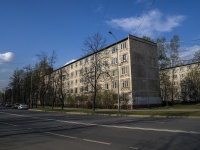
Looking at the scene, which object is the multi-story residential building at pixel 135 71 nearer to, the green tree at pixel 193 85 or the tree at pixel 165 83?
the tree at pixel 165 83

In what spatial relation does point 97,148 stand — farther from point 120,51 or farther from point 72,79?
point 72,79

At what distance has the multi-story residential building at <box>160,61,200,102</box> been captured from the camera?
5697cm

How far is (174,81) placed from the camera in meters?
80.5

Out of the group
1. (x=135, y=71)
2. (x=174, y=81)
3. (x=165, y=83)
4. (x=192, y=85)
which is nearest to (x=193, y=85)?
(x=192, y=85)

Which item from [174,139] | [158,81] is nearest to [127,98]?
[158,81]

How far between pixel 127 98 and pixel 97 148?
40.8 meters

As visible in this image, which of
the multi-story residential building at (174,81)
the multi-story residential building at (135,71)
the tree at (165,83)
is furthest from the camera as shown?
the multi-story residential building at (174,81)

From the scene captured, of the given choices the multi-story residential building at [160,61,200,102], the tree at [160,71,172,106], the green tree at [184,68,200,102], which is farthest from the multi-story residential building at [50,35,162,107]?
the green tree at [184,68,200,102]

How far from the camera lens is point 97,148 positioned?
7906 millimetres

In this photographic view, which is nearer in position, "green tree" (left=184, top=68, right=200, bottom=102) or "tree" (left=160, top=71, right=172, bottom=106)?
"tree" (left=160, top=71, right=172, bottom=106)

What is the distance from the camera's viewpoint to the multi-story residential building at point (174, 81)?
5697 centimetres

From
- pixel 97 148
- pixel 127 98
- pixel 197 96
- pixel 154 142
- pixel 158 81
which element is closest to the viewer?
pixel 97 148

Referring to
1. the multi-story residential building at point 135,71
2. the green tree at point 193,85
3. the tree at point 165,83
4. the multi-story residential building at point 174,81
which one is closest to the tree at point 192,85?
the green tree at point 193,85

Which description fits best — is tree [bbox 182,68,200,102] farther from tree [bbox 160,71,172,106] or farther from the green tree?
tree [bbox 160,71,172,106]
